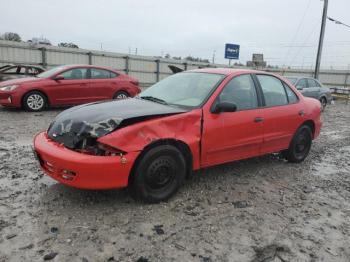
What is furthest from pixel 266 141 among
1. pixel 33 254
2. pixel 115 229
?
pixel 33 254

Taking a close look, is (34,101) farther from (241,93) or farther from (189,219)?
(189,219)

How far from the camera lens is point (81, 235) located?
318cm

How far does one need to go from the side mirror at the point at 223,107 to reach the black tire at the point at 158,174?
2.54 feet

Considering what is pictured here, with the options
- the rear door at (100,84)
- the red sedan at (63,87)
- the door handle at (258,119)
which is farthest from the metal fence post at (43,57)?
the door handle at (258,119)

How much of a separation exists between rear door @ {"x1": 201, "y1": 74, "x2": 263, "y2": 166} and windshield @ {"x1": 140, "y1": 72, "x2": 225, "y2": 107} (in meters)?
0.21

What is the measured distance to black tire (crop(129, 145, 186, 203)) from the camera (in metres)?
3.67

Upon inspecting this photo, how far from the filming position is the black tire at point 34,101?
31.6 feet

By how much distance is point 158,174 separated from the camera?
150 inches

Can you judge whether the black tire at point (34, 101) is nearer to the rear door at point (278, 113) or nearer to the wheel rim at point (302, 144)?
the rear door at point (278, 113)

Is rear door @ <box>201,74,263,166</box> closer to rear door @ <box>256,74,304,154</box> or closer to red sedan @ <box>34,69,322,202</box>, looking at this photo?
red sedan @ <box>34,69,322,202</box>

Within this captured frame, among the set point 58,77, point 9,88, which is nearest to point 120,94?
point 58,77

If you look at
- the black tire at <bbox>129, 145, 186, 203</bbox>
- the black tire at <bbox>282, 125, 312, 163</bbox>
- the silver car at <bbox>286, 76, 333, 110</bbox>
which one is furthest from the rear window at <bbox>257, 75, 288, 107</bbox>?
the silver car at <bbox>286, 76, 333, 110</bbox>

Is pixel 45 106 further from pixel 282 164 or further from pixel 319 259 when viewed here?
pixel 319 259

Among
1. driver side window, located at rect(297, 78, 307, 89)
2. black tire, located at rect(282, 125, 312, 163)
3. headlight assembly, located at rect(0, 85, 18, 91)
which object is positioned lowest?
black tire, located at rect(282, 125, 312, 163)
